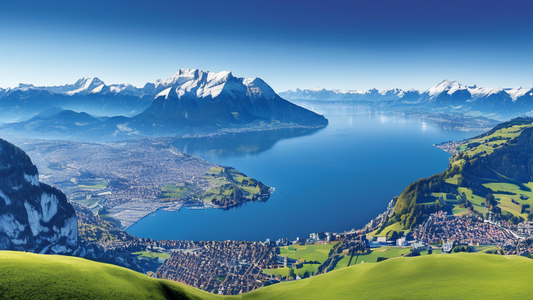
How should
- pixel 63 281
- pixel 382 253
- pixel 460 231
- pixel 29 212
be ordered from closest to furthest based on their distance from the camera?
1. pixel 63 281
2. pixel 29 212
3. pixel 382 253
4. pixel 460 231

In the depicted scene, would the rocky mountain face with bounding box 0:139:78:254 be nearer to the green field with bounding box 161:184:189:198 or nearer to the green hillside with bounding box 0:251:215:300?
the green hillside with bounding box 0:251:215:300

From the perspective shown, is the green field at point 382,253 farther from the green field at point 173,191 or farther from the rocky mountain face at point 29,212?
the green field at point 173,191

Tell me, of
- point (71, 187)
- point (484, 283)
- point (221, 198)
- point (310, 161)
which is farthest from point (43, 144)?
point (484, 283)

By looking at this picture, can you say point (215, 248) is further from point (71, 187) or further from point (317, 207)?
point (71, 187)

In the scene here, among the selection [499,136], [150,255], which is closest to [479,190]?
[150,255]

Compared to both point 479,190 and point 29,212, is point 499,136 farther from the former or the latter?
point 29,212

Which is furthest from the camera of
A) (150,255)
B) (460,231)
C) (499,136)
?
(499,136)

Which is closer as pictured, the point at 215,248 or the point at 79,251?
the point at 79,251
